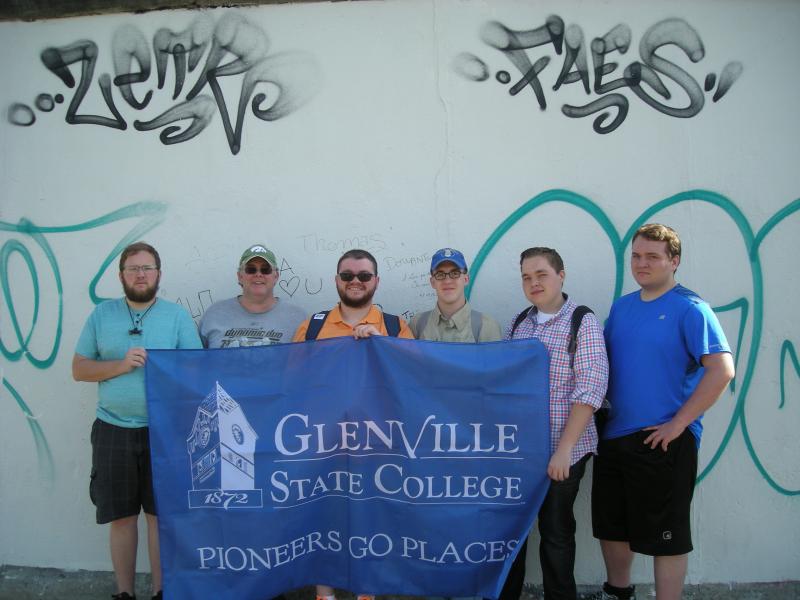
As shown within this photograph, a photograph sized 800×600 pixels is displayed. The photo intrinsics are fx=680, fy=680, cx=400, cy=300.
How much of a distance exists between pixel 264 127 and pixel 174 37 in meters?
0.76

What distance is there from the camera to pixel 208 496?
3.21 m

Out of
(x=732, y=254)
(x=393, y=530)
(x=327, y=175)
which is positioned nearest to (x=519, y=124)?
(x=327, y=175)

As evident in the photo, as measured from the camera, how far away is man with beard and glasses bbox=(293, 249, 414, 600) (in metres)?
3.38

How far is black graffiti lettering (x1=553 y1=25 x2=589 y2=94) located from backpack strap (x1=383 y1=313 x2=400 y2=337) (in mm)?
1678

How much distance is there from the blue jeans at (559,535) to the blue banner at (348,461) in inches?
4.2

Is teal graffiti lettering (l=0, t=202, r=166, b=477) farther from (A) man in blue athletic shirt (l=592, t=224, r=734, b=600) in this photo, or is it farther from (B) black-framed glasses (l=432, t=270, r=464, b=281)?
(A) man in blue athletic shirt (l=592, t=224, r=734, b=600)

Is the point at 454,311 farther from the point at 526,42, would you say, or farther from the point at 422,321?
the point at 526,42

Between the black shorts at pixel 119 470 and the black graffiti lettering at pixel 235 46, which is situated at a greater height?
the black graffiti lettering at pixel 235 46

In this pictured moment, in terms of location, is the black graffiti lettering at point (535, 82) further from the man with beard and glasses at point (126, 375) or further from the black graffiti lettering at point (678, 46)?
the man with beard and glasses at point (126, 375)

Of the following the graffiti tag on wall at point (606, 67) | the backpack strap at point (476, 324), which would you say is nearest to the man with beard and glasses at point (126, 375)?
the backpack strap at point (476, 324)

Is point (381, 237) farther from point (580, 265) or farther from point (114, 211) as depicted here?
point (114, 211)

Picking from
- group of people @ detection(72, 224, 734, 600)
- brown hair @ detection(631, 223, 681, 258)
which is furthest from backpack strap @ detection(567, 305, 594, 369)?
brown hair @ detection(631, 223, 681, 258)

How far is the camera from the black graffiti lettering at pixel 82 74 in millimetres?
4066

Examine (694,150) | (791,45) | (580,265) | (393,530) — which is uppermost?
(791,45)
